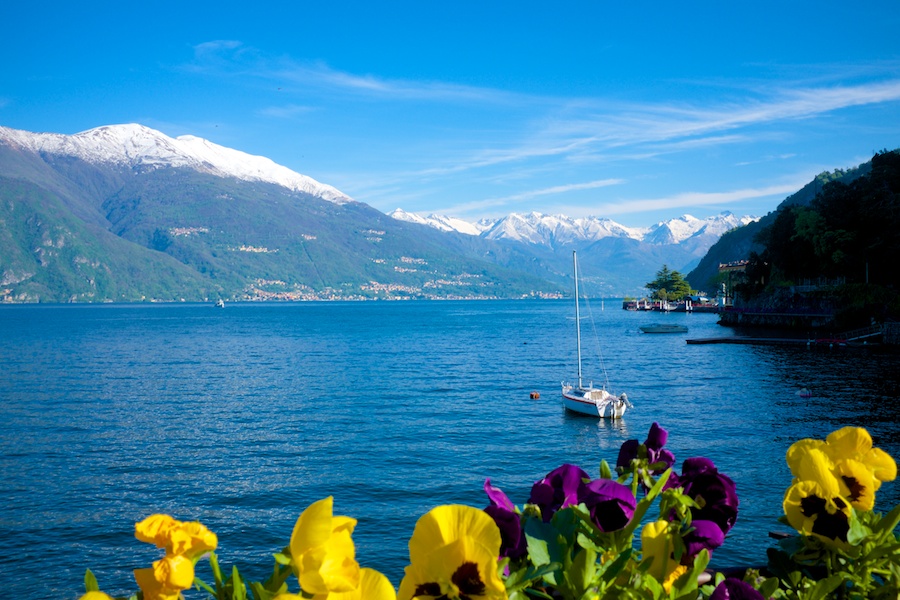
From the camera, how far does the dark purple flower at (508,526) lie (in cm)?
187

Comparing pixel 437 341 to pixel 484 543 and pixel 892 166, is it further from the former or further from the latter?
pixel 484 543

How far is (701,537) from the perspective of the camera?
6.54 feet

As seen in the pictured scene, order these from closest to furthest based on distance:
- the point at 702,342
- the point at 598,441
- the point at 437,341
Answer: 1. the point at 598,441
2. the point at 702,342
3. the point at 437,341

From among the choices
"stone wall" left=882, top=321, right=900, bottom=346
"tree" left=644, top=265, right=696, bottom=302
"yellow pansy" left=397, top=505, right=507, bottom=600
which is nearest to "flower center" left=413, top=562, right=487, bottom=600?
"yellow pansy" left=397, top=505, right=507, bottom=600

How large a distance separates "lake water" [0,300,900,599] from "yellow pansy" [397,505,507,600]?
15.5m

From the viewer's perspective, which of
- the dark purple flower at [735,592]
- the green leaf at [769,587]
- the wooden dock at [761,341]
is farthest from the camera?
the wooden dock at [761,341]

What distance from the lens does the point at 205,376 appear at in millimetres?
56250

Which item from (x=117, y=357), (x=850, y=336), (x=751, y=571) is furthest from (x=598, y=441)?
(x=117, y=357)

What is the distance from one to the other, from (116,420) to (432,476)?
2099cm

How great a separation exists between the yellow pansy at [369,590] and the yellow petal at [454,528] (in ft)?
0.24

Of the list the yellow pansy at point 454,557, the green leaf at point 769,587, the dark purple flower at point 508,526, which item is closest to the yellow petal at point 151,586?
the yellow pansy at point 454,557

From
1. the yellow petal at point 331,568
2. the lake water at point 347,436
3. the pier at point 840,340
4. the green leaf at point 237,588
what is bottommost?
the lake water at point 347,436

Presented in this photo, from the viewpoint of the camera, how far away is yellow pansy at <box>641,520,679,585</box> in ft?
6.25

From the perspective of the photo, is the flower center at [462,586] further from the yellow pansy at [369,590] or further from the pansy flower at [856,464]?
the pansy flower at [856,464]
